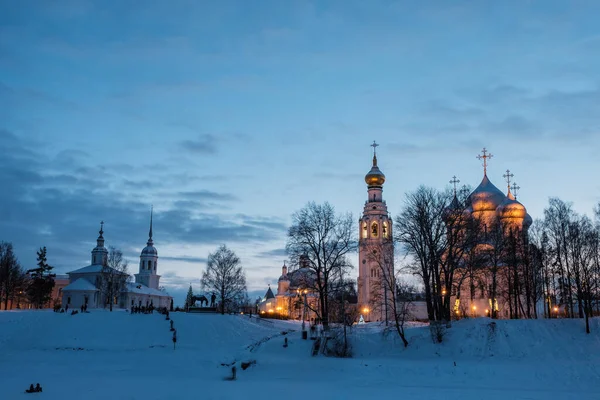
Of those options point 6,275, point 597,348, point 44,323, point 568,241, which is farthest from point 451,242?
point 6,275

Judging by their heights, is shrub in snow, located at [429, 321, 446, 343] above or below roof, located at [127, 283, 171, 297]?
below

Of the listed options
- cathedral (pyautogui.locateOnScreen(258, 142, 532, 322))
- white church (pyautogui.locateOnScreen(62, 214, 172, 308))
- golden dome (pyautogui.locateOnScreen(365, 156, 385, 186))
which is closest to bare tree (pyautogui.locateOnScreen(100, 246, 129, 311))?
white church (pyautogui.locateOnScreen(62, 214, 172, 308))

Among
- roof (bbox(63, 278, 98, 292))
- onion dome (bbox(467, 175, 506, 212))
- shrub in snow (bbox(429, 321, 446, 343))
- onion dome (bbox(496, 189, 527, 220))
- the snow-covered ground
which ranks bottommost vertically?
the snow-covered ground


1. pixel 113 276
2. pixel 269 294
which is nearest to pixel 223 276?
pixel 113 276

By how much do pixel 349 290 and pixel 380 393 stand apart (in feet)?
91.8

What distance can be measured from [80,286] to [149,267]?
2865cm

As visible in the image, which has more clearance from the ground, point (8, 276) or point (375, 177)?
point (375, 177)

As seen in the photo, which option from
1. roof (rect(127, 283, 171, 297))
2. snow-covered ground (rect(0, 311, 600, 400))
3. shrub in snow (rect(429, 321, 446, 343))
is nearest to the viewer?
snow-covered ground (rect(0, 311, 600, 400))

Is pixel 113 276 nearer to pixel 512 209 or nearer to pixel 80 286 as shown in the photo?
pixel 80 286

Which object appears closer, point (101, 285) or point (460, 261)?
point (460, 261)

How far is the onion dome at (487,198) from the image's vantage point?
64.2m

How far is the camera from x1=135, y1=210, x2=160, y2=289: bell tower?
108312mm

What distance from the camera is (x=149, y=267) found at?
10962 cm

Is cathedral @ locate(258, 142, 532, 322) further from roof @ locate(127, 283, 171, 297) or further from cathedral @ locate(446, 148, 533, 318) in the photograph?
roof @ locate(127, 283, 171, 297)
